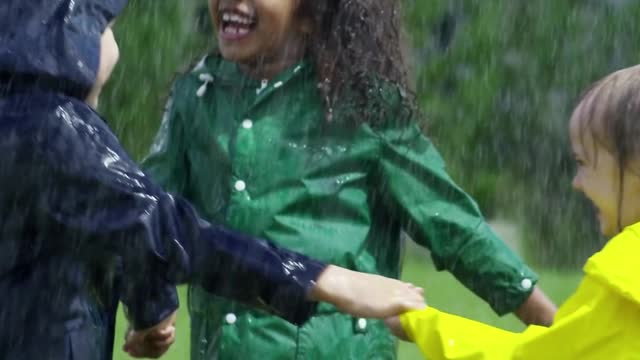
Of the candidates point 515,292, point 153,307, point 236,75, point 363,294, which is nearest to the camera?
point 363,294

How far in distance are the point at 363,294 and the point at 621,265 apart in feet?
1.50

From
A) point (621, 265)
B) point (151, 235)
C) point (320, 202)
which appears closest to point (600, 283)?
point (621, 265)

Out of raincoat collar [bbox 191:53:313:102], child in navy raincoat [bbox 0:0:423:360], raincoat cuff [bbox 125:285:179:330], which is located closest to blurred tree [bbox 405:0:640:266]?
raincoat collar [bbox 191:53:313:102]

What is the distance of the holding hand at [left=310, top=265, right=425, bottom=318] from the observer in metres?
2.86

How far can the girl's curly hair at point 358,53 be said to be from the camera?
3.61 m

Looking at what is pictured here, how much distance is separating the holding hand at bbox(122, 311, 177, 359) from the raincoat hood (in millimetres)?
630

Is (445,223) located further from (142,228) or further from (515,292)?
(142,228)

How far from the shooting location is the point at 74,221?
274cm

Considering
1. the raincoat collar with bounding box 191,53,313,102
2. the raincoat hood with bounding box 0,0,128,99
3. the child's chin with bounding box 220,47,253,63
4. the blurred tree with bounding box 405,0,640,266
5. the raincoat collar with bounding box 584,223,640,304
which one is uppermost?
the raincoat hood with bounding box 0,0,128,99

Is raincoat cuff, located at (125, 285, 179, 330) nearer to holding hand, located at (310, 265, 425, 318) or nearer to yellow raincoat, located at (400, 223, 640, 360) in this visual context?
holding hand, located at (310, 265, 425, 318)

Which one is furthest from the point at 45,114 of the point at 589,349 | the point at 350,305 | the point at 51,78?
the point at 589,349

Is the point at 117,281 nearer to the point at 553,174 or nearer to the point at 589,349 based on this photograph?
the point at 589,349

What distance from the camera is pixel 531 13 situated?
42.6 ft

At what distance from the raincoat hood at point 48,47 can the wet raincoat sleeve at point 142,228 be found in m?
0.05
